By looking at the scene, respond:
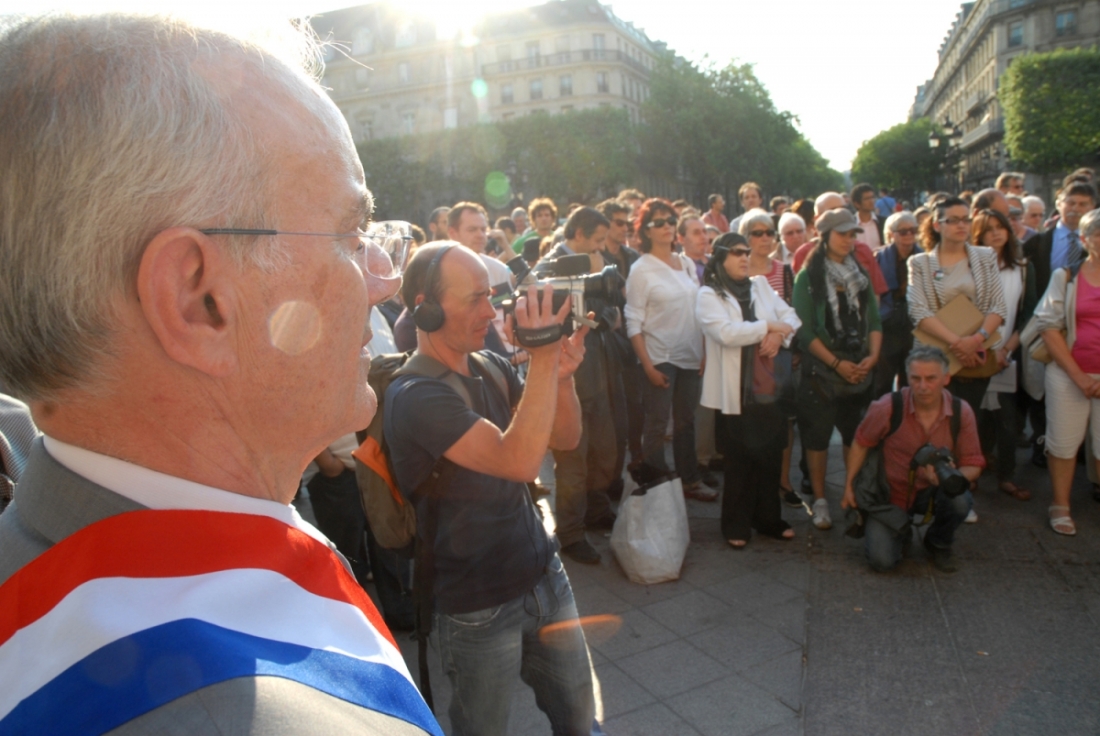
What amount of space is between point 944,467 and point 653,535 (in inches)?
65.4

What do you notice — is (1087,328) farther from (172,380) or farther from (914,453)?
(172,380)

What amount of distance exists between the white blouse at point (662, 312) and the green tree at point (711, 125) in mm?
46969

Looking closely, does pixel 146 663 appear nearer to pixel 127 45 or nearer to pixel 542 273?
pixel 127 45

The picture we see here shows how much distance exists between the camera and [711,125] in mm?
Answer: 50062

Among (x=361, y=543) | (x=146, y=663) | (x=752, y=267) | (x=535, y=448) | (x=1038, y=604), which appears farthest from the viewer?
(x=752, y=267)

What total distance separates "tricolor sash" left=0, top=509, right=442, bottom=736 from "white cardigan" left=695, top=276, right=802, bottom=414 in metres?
4.42

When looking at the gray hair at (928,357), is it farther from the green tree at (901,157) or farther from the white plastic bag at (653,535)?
the green tree at (901,157)

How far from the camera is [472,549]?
2217mm

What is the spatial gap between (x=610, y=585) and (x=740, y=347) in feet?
5.78

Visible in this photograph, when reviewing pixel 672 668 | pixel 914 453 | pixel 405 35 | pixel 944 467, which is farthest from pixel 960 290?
pixel 405 35

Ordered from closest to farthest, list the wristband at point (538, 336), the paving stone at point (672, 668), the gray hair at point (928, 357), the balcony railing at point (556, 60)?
the wristband at point (538, 336)
the paving stone at point (672, 668)
the gray hair at point (928, 357)
the balcony railing at point (556, 60)

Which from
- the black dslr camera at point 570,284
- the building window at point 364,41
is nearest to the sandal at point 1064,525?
the black dslr camera at point 570,284

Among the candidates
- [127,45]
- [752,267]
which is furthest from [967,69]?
[127,45]

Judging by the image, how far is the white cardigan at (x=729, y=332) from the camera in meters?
4.95
